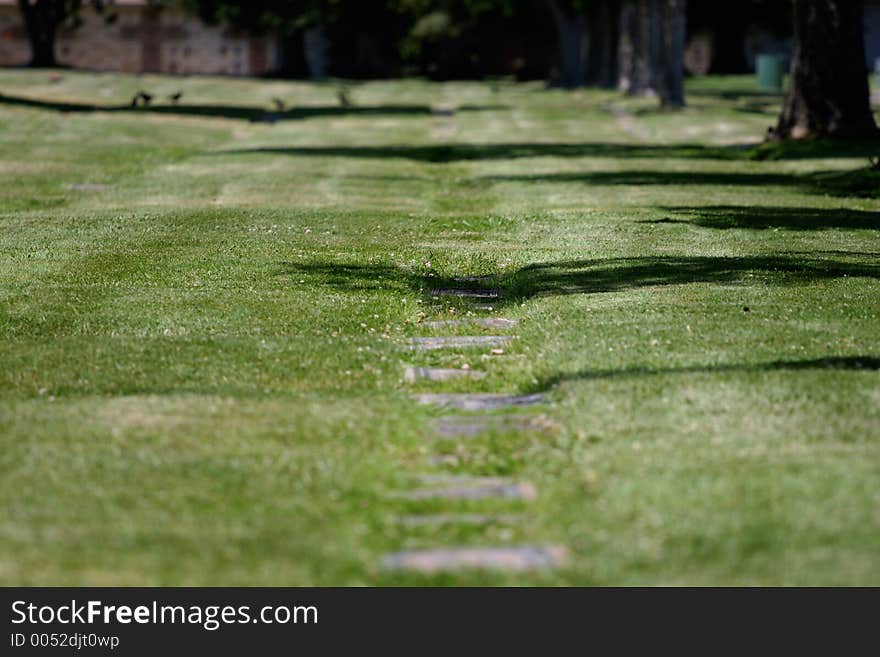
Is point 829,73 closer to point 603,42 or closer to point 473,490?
point 473,490

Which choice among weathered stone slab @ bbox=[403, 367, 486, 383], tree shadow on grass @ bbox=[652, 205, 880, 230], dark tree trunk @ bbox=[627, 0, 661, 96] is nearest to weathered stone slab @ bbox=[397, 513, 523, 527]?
weathered stone slab @ bbox=[403, 367, 486, 383]

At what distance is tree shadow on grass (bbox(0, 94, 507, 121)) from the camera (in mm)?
35844

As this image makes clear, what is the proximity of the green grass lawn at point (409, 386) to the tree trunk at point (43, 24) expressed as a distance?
40657mm

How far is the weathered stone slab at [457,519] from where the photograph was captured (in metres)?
5.86

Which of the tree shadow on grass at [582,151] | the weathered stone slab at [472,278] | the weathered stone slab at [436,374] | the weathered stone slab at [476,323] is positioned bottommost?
the tree shadow on grass at [582,151]

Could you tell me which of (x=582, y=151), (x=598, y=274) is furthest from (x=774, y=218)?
(x=582, y=151)

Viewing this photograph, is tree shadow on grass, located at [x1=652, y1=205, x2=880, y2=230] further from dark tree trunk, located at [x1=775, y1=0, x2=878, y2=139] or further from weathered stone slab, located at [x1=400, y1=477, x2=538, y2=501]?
weathered stone slab, located at [x1=400, y1=477, x2=538, y2=501]

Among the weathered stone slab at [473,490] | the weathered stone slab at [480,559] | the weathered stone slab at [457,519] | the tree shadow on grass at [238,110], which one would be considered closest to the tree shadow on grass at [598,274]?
the weathered stone slab at [473,490]

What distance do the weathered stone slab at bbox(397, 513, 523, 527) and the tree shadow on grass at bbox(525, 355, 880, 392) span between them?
2086 millimetres

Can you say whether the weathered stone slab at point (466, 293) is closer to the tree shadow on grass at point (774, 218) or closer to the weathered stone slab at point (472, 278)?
the weathered stone slab at point (472, 278)

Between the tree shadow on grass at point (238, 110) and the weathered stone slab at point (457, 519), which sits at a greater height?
the weathered stone slab at point (457, 519)
